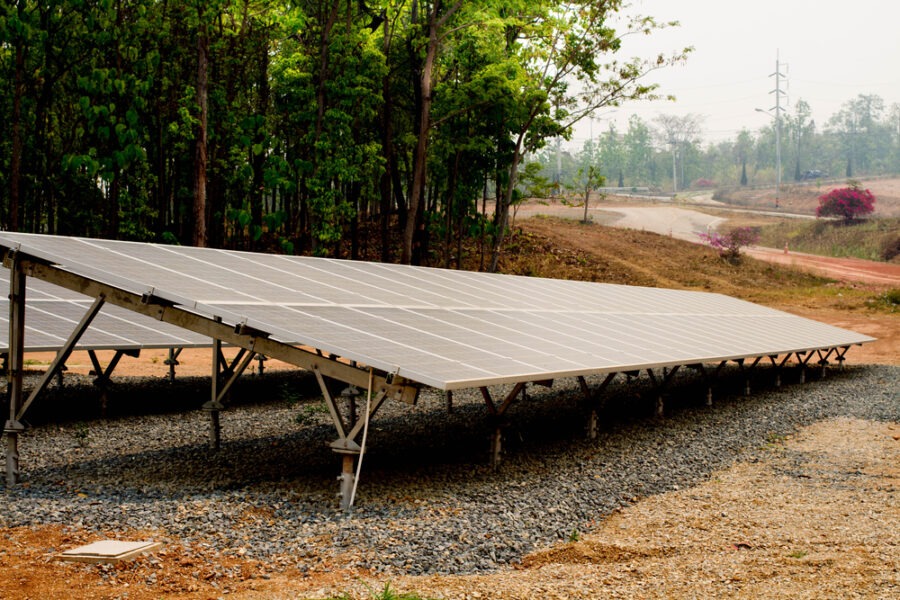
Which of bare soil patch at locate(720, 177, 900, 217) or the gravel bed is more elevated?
bare soil patch at locate(720, 177, 900, 217)

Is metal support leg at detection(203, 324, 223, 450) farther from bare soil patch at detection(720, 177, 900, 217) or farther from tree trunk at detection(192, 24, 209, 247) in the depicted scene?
bare soil patch at detection(720, 177, 900, 217)

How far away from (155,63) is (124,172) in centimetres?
445

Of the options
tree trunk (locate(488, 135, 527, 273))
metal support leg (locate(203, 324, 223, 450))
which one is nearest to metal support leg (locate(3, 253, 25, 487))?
metal support leg (locate(203, 324, 223, 450))

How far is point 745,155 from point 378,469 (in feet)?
503

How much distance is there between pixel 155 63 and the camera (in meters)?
25.0

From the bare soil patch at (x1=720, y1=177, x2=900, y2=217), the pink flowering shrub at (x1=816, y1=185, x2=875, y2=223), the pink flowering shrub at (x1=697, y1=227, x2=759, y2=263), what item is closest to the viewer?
the pink flowering shrub at (x1=697, y1=227, x2=759, y2=263)

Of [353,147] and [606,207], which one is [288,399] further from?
[606,207]

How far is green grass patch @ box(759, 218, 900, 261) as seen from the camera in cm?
5925

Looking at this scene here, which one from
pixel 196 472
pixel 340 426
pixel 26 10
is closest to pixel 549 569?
pixel 340 426

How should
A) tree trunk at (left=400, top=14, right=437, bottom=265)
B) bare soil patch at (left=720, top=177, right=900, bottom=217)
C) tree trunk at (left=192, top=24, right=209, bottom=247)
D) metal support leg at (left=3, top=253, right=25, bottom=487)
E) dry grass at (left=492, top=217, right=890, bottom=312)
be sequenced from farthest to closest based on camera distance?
bare soil patch at (left=720, top=177, right=900, bottom=217) < dry grass at (left=492, top=217, right=890, bottom=312) < tree trunk at (left=400, top=14, right=437, bottom=265) < tree trunk at (left=192, top=24, right=209, bottom=247) < metal support leg at (left=3, top=253, right=25, bottom=487)

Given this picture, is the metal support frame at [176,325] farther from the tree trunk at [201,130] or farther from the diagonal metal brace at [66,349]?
the tree trunk at [201,130]

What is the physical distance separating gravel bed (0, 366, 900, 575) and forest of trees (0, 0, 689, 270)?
9.46m

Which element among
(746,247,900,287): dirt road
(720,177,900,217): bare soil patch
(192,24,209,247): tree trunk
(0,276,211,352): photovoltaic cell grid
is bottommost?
(0,276,211,352): photovoltaic cell grid

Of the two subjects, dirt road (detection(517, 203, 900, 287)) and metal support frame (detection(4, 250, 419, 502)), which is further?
dirt road (detection(517, 203, 900, 287))
